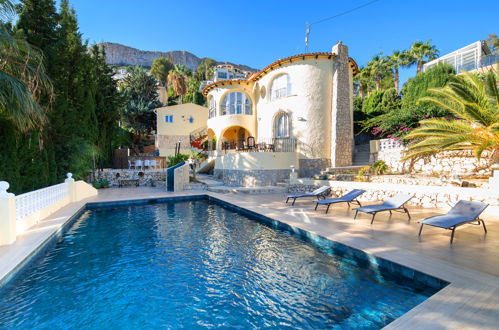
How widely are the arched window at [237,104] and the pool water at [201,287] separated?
Result: 15423mm

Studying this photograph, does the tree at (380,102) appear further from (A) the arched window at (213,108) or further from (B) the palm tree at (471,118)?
(A) the arched window at (213,108)

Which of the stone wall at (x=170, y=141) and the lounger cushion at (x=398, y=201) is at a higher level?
the stone wall at (x=170, y=141)

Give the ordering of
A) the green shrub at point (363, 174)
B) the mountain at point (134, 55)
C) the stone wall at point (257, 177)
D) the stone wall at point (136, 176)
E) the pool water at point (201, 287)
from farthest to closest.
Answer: the mountain at point (134, 55)
the stone wall at point (136, 176)
the stone wall at point (257, 177)
the green shrub at point (363, 174)
the pool water at point (201, 287)

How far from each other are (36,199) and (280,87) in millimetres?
14914

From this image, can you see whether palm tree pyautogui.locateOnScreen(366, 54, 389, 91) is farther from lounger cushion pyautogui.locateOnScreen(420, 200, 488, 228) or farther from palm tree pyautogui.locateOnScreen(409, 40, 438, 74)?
lounger cushion pyautogui.locateOnScreen(420, 200, 488, 228)

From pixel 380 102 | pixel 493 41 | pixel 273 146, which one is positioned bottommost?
pixel 273 146

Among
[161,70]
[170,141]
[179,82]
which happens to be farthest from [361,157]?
[161,70]

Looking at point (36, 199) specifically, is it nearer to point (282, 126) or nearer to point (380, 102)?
point (282, 126)

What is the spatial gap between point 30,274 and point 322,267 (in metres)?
5.44

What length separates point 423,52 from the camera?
29.4m

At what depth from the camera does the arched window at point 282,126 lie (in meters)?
17.7

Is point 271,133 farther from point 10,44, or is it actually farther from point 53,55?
point 10,44

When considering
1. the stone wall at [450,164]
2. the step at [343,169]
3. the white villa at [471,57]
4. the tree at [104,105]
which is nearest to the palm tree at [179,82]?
the tree at [104,105]

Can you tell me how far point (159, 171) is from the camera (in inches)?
691
